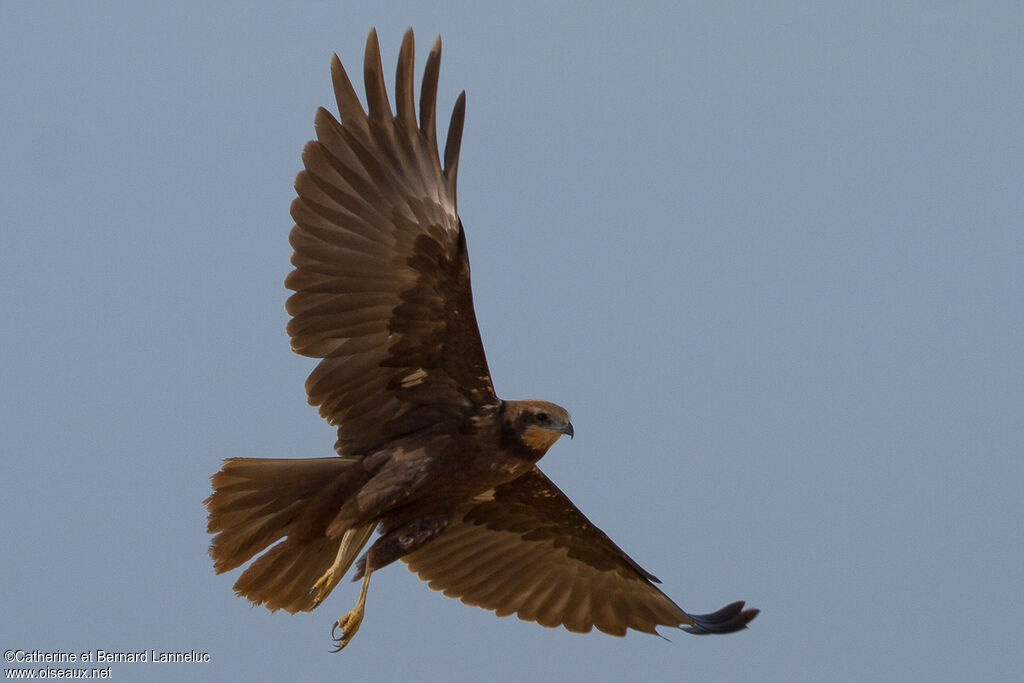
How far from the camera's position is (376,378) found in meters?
8.98

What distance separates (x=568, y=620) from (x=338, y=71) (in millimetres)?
4404

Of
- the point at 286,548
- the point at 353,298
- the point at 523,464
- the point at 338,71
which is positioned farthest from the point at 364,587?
the point at 338,71

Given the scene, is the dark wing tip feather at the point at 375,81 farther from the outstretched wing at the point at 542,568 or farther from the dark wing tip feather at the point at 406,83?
the outstretched wing at the point at 542,568

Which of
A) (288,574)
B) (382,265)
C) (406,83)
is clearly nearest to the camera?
(406,83)

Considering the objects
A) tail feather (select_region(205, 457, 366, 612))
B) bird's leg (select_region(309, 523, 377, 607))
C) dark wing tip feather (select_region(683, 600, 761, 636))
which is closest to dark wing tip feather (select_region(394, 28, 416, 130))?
tail feather (select_region(205, 457, 366, 612))

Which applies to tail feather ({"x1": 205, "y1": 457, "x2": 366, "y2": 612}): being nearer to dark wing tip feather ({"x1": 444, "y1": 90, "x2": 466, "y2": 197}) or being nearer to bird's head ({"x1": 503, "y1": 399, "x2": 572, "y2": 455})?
bird's head ({"x1": 503, "y1": 399, "x2": 572, "y2": 455})

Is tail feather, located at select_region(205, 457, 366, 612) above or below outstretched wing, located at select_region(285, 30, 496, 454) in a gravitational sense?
below

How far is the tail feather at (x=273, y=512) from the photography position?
8711 mm

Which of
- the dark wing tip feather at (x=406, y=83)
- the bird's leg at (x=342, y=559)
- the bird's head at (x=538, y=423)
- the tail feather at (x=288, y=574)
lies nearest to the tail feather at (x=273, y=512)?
the tail feather at (x=288, y=574)

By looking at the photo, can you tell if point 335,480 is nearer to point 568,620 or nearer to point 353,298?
point 353,298

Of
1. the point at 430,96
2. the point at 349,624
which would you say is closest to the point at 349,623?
the point at 349,624

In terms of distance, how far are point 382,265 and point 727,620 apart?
3494mm

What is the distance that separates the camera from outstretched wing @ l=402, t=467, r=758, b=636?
10180 mm

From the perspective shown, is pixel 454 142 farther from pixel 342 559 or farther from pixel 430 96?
pixel 342 559
